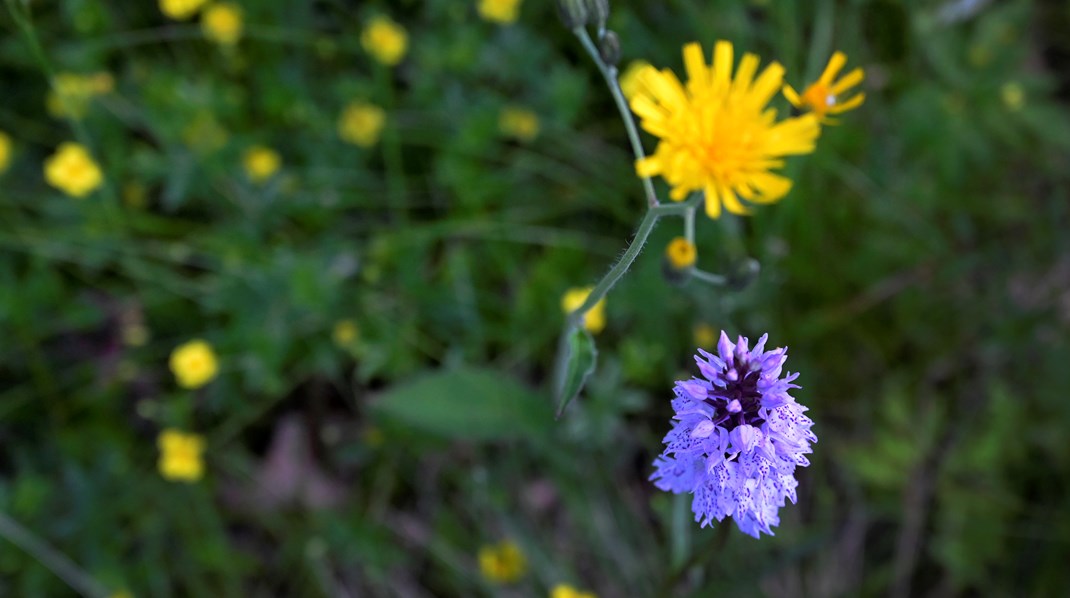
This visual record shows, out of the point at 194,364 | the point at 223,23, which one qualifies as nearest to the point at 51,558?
the point at 194,364

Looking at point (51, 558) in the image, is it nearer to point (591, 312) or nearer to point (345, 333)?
point (345, 333)

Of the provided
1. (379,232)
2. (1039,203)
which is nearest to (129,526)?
(379,232)

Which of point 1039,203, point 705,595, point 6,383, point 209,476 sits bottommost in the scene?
point 6,383

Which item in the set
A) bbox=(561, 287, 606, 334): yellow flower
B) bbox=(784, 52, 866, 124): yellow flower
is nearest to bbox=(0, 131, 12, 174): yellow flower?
bbox=(561, 287, 606, 334): yellow flower

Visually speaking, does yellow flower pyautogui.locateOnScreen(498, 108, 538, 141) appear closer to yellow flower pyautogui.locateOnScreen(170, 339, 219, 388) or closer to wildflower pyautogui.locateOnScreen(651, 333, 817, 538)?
yellow flower pyautogui.locateOnScreen(170, 339, 219, 388)

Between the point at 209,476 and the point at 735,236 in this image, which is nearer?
the point at 735,236

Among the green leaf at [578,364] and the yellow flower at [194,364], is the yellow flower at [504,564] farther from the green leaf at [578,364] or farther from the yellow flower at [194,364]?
the green leaf at [578,364]

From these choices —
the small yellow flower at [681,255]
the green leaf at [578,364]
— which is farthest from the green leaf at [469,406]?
the green leaf at [578,364]

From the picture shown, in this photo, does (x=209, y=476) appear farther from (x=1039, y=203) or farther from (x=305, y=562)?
(x=1039, y=203)
